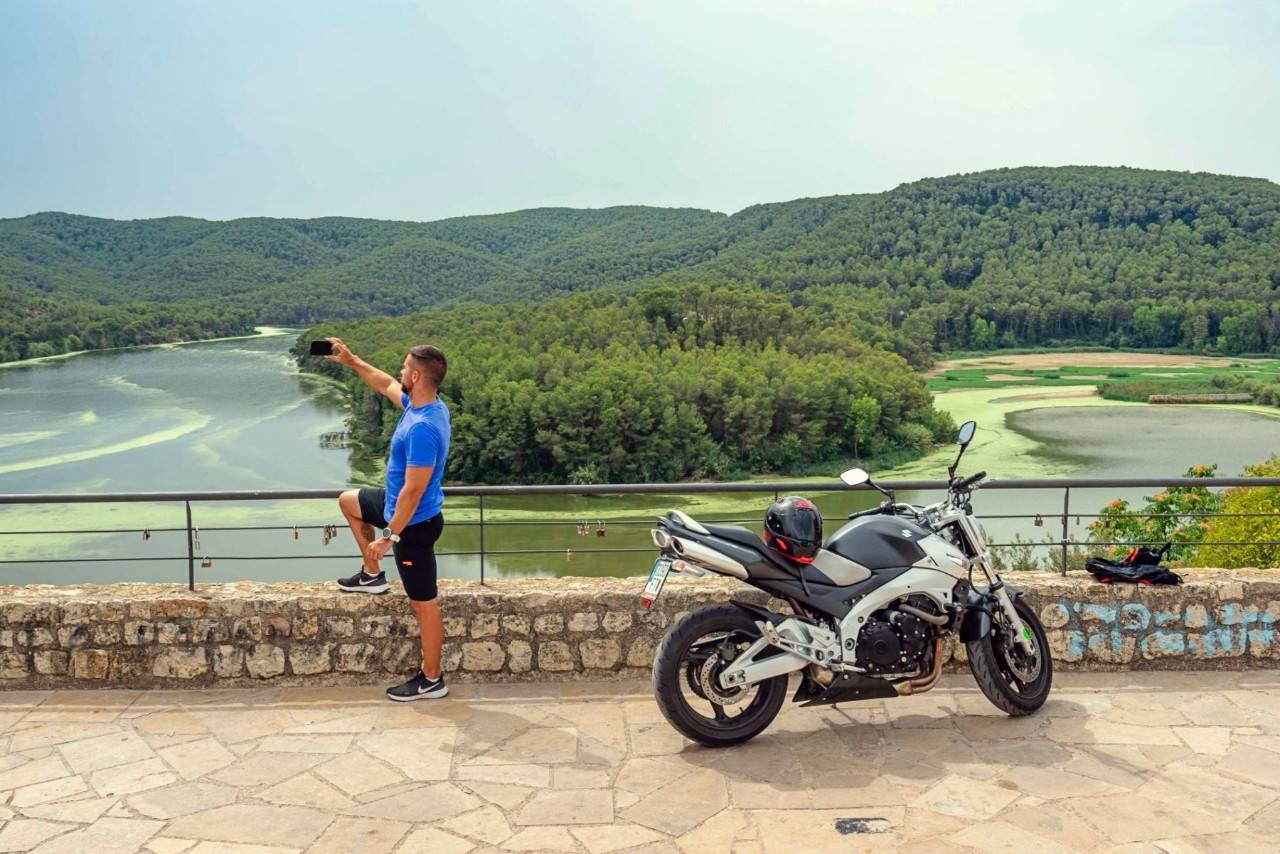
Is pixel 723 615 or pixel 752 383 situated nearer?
pixel 723 615

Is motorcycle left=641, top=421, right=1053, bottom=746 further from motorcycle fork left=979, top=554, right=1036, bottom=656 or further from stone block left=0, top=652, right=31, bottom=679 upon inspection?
stone block left=0, top=652, right=31, bottom=679

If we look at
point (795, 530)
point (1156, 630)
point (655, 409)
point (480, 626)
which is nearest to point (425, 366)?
point (480, 626)

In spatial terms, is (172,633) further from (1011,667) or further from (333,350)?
(1011,667)

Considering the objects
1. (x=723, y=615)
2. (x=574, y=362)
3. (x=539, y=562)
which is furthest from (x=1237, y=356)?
(x=723, y=615)

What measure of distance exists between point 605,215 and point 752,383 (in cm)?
12378

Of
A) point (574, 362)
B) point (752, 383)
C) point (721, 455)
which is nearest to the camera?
point (721, 455)

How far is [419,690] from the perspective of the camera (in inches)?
166

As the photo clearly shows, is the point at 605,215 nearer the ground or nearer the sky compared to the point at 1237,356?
nearer the sky

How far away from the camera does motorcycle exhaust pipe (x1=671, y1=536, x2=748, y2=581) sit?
371 centimetres

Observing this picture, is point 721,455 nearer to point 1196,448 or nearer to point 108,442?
point 1196,448

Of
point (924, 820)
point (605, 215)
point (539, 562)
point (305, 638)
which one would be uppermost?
point (605, 215)

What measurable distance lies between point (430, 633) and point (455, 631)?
289 millimetres

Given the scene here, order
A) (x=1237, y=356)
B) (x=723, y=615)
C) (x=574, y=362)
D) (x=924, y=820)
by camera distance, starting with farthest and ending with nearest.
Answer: (x=1237, y=356)
(x=574, y=362)
(x=723, y=615)
(x=924, y=820)

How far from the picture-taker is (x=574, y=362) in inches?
2105
